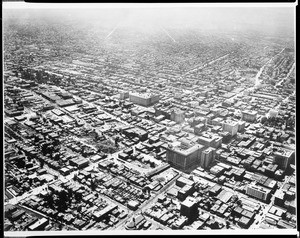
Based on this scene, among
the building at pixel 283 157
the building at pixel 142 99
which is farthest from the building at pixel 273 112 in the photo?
the building at pixel 142 99

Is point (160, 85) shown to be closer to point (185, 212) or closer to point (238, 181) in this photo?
point (238, 181)

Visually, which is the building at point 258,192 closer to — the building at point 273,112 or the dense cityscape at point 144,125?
the dense cityscape at point 144,125

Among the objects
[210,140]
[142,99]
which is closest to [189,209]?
[210,140]

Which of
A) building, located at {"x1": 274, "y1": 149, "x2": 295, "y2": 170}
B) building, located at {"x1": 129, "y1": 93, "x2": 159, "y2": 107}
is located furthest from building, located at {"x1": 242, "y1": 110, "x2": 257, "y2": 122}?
building, located at {"x1": 129, "y1": 93, "x2": 159, "y2": 107}

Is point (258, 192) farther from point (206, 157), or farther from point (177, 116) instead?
point (177, 116)

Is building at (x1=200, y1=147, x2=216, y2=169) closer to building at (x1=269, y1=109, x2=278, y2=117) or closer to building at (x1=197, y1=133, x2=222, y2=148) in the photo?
building at (x1=197, y1=133, x2=222, y2=148)

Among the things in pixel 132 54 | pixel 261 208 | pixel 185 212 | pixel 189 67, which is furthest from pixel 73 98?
pixel 261 208
